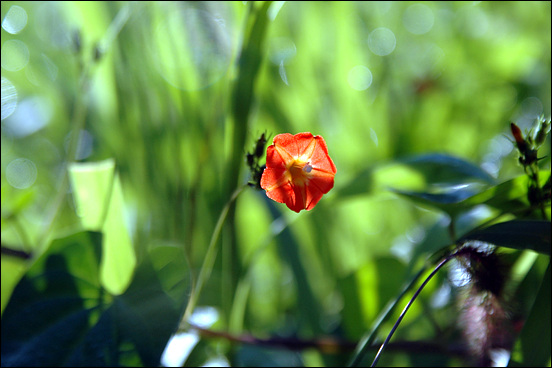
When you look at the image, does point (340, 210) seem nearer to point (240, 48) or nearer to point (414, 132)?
point (414, 132)

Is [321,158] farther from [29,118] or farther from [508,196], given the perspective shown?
[29,118]

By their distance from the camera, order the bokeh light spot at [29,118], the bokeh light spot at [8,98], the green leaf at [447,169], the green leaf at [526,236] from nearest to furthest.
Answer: the green leaf at [526,236]
the green leaf at [447,169]
the bokeh light spot at [8,98]
the bokeh light spot at [29,118]

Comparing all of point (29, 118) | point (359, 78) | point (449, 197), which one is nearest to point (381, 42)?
point (359, 78)

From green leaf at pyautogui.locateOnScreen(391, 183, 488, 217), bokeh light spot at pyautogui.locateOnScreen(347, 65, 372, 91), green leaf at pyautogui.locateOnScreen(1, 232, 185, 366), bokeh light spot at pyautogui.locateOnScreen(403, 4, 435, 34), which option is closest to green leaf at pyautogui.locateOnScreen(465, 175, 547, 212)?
green leaf at pyautogui.locateOnScreen(391, 183, 488, 217)

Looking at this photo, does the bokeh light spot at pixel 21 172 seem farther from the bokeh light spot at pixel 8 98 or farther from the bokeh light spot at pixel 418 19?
the bokeh light spot at pixel 418 19

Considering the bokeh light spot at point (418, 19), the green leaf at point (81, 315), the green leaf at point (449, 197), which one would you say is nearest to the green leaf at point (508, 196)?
the green leaf at point (449, 197)

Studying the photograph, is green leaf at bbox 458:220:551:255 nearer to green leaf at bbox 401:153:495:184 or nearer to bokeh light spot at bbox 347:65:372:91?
green leaf at bbox 401:153:495:184
